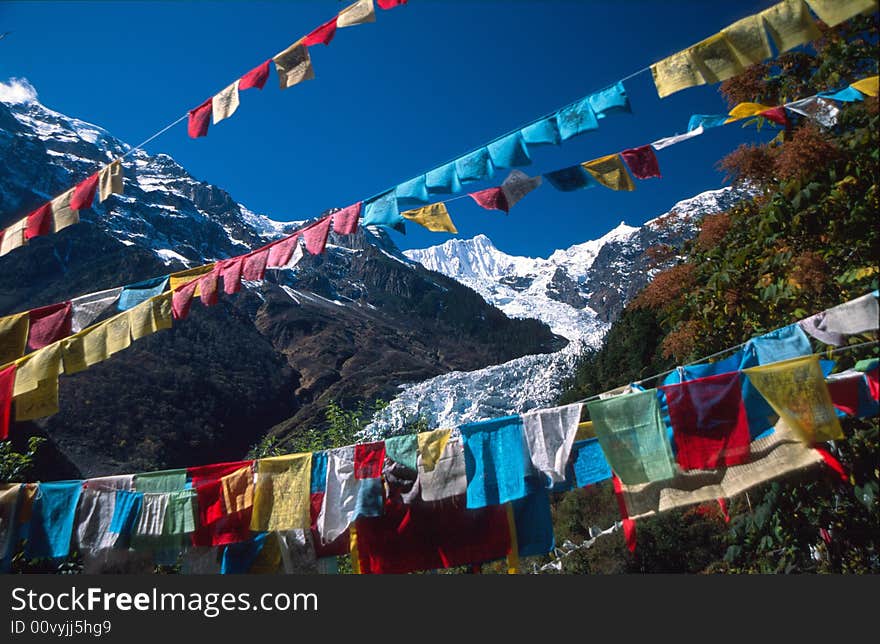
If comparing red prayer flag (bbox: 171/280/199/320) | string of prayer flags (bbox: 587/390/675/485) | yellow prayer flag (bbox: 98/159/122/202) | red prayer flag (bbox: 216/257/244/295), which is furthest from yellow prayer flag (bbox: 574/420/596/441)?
yellow prayer flag (bbox: 98/159/122/202)

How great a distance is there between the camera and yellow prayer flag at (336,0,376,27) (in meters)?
5.63

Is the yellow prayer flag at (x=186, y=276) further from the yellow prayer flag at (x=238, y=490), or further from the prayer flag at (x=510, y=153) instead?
the prayer flag at (x=510, y=153)

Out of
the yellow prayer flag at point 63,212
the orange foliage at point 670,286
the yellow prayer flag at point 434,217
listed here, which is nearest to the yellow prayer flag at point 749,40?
the yellow prayer flag at point 434,217

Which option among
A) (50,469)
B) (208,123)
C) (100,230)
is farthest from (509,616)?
(100,230)

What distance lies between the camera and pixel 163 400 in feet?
231

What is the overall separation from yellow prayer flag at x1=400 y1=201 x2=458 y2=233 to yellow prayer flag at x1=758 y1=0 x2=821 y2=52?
282 centimetres

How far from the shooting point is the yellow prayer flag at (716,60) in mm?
4598

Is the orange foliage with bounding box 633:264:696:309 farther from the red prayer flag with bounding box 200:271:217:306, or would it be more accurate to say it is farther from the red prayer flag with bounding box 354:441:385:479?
the red prayer flag with bounding box 200:271:217:306

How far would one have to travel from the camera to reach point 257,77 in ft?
20.1

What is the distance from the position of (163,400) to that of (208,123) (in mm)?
71498

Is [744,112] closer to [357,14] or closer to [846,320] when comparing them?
[846,320]

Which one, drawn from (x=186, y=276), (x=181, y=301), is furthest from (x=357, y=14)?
(x=181, y=301)

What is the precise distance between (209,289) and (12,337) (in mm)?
2246

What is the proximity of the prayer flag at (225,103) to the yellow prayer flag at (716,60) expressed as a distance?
4.39 meters
